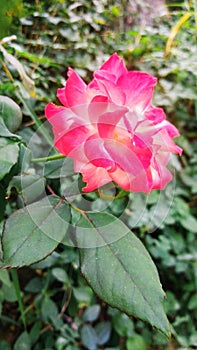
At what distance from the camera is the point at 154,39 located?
4.34ft

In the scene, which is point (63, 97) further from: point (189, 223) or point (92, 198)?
point (189, 223)

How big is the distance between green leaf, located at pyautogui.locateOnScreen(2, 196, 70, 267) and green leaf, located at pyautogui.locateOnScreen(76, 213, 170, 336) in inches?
0.9

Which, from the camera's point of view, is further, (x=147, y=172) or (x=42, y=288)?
(x=42, y=288)

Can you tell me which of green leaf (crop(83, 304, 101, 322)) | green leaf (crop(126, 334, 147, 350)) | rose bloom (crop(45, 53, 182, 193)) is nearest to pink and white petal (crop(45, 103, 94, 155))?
rose bloom (crop(45, 53, 182, 193))

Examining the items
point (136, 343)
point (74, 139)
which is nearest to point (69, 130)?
point (74, 139)

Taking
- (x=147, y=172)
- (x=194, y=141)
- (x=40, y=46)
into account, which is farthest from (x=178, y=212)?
(x=147, y=172)

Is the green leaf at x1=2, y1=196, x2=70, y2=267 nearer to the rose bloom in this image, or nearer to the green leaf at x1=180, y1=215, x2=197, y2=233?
the rose bloom

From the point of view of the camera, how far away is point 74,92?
376 mm

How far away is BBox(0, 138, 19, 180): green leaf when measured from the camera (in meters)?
0.35

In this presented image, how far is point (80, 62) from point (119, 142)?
0.78 metres

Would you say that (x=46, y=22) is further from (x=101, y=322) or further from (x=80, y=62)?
(x=101, y=322)

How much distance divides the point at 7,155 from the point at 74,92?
0.08 metres

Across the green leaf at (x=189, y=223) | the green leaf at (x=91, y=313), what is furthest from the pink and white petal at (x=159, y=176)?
the green leaf at (x=189, y=223)

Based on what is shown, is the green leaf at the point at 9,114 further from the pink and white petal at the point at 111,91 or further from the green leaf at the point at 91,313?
the green leaf at the point at 91,313
